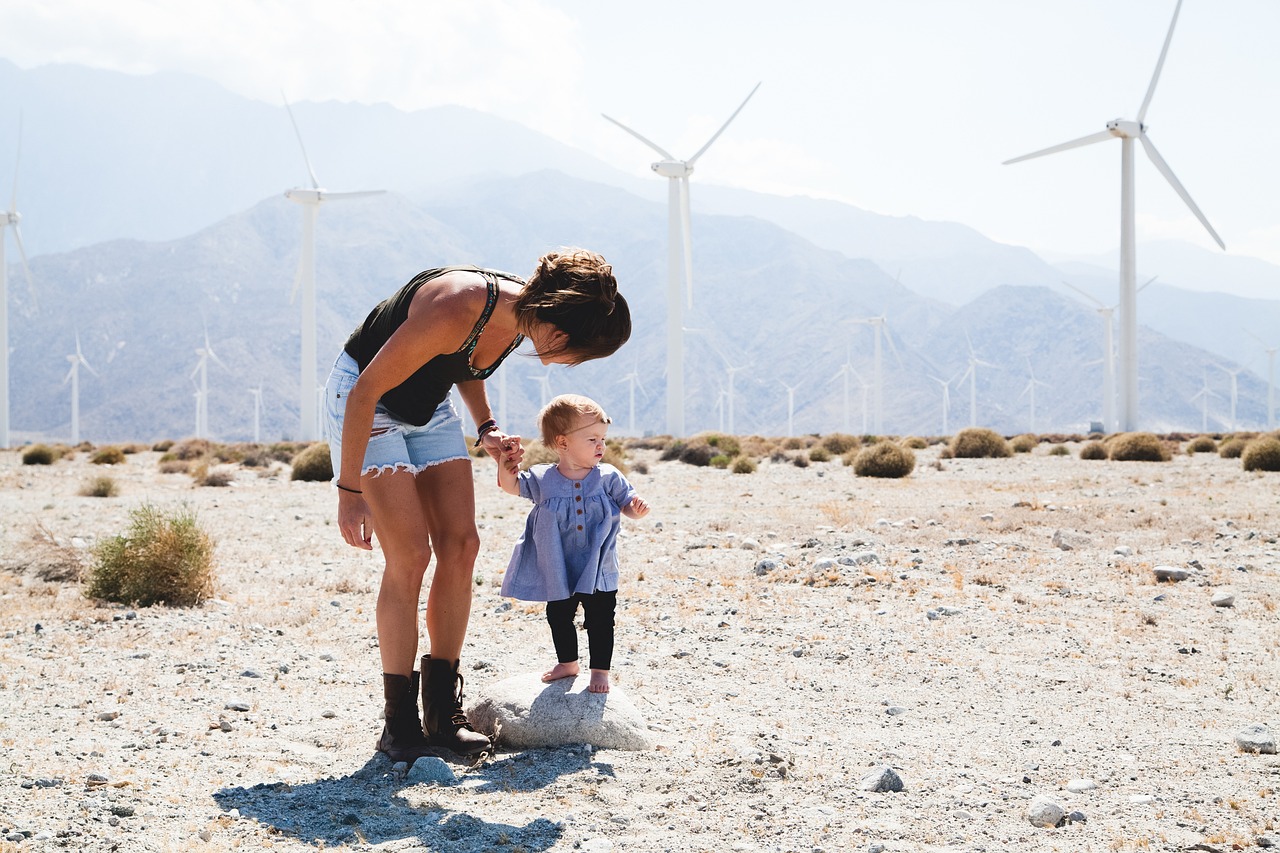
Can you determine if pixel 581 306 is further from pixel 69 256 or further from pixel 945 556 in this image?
pixel 69 256

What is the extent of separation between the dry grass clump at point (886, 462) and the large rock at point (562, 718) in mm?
17704

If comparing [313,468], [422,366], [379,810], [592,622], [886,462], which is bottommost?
[379,810]

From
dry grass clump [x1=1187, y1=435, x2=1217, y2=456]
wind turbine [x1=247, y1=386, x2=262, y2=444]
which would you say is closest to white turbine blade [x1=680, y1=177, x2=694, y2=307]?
dry grass clump [x1=1187, y1=435, x2=1217, y2=456]

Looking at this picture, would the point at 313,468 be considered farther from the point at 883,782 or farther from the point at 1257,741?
the point at 1257,741

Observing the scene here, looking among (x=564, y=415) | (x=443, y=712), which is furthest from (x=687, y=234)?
(x=443, y=712)

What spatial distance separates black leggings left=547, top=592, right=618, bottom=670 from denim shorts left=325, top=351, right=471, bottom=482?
884mm

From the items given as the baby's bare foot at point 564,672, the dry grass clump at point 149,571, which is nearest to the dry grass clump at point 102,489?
the dry grass clump at point 149,571

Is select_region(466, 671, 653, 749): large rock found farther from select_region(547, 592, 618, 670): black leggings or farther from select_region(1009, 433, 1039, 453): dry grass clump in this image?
select_region(1009, 433, 1039, 453): dry grass clump

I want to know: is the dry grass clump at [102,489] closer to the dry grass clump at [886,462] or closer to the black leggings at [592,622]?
the dry grass clump at [886,462]

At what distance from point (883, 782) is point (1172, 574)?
5.57 metres

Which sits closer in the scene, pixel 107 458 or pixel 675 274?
pixel 107 458

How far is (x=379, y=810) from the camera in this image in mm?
3967

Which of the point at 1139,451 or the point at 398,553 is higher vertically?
the point at 1139,451

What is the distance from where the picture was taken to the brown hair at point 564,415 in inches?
191
